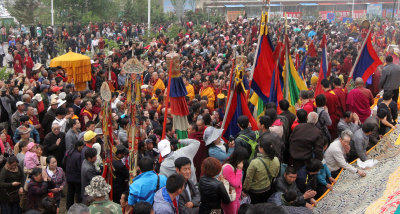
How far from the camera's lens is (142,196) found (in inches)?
195

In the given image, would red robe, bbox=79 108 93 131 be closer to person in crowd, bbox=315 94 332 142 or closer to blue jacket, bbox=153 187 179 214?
person in crowd, bbox=315 94 332 142

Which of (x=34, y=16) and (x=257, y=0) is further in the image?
(x=257, y=0)

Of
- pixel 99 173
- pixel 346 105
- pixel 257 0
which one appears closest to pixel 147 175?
pixel 99 173

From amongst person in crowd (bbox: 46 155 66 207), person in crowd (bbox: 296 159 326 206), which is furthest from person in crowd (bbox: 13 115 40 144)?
person in crowd (bbox: 296 159 326 206)

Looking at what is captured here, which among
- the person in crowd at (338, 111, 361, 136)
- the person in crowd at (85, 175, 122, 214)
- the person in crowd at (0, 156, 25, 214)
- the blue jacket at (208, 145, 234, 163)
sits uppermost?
the person in crowd at (338, 111, 361, 136)

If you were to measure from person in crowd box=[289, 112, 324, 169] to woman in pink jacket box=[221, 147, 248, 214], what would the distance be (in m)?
1.24

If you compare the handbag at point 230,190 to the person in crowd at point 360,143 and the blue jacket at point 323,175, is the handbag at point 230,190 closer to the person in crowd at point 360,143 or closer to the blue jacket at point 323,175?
the blue jacket at point 323,175

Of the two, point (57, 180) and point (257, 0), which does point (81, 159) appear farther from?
point (257, 0)

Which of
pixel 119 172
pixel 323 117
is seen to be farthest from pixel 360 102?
pixel 119 172

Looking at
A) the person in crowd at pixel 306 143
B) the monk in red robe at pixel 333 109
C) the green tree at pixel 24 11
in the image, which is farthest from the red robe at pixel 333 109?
the green tree at pixel 24 11

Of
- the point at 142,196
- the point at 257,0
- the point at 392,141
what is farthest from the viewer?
the point at 257,0

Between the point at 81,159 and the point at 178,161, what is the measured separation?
222 cm

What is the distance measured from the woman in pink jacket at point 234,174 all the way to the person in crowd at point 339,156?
1610 mm

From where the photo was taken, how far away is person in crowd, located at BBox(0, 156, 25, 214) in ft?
20.5
